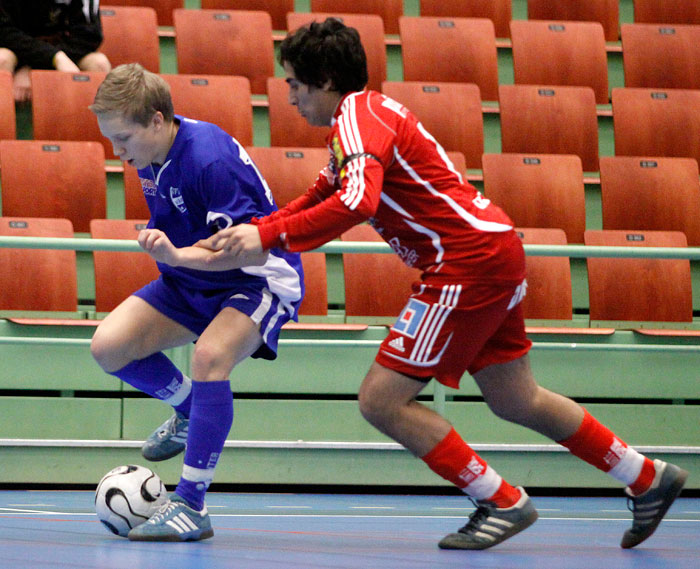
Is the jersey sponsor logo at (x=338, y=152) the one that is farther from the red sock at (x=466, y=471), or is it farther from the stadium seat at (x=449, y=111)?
the stadium seat at (x=449, y=111)

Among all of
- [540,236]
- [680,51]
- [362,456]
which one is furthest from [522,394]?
[680,51]

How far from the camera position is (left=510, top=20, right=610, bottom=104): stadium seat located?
223 inches

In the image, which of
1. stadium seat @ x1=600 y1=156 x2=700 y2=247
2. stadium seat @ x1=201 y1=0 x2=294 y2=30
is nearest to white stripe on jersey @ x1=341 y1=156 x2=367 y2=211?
stadium seat @ x1=600 y1=156 x2=700 y2=247

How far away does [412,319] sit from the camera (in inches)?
88.9

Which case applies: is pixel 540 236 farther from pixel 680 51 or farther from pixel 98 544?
pixel 98 544

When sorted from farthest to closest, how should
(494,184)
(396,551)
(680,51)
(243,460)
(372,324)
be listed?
(680,51) → (494,184) → (372,324) → (243,460) → (396,551)

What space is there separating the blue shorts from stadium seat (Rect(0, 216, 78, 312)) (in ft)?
4.60

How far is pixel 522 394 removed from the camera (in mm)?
2395

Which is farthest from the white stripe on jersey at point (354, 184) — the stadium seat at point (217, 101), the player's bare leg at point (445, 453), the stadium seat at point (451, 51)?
the stadium seat at point (451, 51)

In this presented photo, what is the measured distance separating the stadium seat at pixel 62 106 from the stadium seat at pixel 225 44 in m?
0.75

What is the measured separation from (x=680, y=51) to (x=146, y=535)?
15.4 ft

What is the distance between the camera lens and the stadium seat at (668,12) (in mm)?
6293

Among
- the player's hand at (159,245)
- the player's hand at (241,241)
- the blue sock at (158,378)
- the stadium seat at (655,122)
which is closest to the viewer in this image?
the player's hand at (241,241)

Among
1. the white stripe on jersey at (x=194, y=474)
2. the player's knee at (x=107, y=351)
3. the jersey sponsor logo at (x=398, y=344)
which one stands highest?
the jersey sponsor logo at (x=398, y=344)
